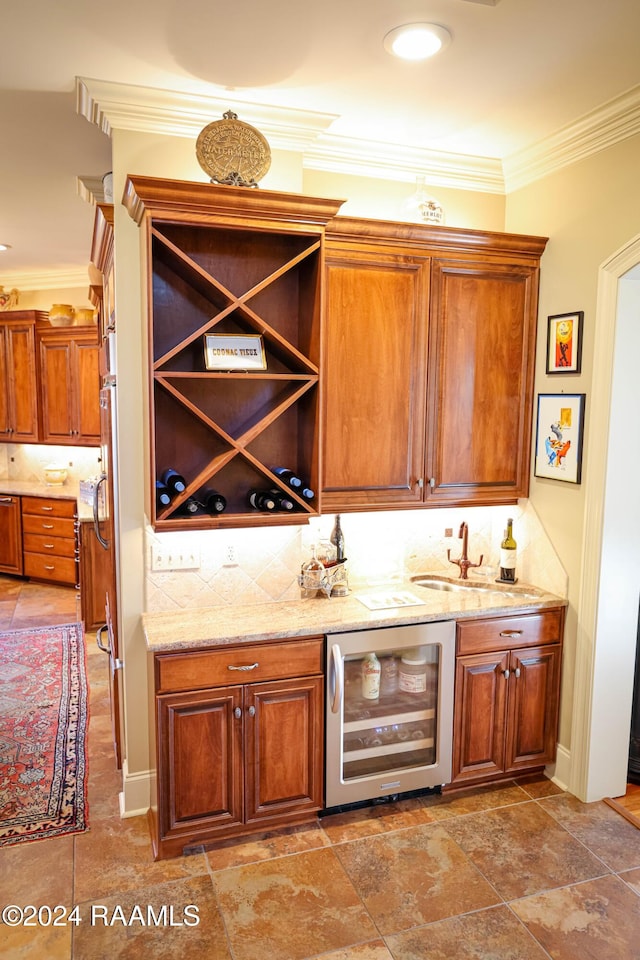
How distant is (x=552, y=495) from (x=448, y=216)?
4.89 ft

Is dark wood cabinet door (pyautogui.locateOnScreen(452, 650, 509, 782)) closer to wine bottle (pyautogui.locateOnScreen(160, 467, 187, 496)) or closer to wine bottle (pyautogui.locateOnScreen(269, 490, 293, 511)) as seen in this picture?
wine bottle (pyautogui.locateOnScreen(269, 490, 293, 511))

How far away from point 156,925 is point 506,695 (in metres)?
1.71

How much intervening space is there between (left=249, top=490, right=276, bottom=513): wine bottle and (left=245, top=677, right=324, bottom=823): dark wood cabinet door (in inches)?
27.7

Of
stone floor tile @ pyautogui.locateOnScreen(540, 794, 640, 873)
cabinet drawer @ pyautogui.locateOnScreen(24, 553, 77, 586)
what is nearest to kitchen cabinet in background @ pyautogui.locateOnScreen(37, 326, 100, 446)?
cabinet drawer @ pyautogui.locateOnScreen(24, 553, 77, 586)

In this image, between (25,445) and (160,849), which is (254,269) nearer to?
(160,849)

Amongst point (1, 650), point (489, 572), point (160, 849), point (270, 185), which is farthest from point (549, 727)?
point (1, 650)

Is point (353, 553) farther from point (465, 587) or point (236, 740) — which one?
point (236, 740)

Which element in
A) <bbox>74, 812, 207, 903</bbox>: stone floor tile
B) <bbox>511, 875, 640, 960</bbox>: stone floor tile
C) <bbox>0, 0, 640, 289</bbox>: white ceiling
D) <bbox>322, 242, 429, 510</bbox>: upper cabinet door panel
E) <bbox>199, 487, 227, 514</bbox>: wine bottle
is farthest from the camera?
<bbox>322, 242, 429, 510</bbox>: upper cabinet door panel

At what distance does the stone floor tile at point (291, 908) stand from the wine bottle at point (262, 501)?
1.38 m

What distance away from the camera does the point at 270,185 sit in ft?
9.68

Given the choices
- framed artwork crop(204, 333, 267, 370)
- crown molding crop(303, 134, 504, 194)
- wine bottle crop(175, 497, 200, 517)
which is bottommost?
wine bottle crop(175, 497, 200, 517)

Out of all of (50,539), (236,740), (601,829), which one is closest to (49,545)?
(50,539)

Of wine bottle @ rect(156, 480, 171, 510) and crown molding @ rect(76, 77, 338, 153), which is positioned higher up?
crown molding @ rect(76, 77, 338, 153)

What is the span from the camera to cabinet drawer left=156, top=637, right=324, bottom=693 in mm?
2588
